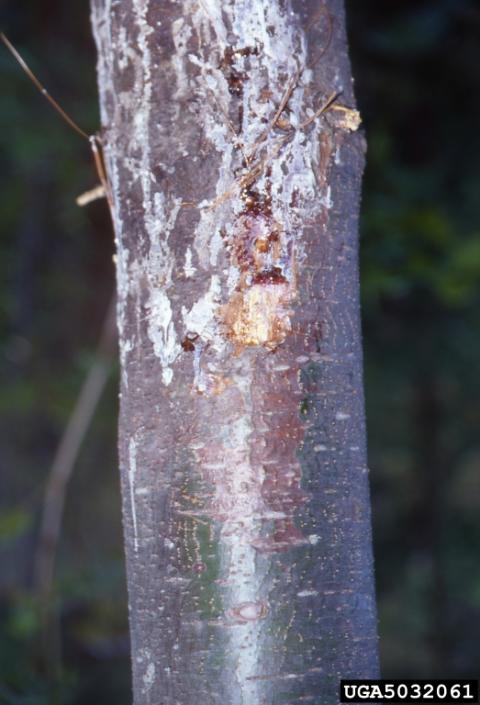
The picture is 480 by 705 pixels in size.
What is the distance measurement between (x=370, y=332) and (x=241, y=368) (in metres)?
4.64

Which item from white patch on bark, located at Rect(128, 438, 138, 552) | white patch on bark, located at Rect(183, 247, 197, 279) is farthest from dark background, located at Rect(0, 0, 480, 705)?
white patch on bark, located at Rect(183, 247, 197, 279)

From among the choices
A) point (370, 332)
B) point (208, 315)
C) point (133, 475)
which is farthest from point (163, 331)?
point (370, 332)

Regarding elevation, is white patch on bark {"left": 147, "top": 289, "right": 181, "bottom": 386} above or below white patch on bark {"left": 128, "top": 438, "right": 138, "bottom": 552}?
above

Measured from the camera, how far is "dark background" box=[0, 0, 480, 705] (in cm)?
409

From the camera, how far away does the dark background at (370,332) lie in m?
4.09

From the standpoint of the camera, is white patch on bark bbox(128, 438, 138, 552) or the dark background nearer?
white patch on bark bbox(128, 438, 138, 552)

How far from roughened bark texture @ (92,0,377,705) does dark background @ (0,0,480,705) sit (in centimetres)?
130

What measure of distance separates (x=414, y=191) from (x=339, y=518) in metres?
3.42

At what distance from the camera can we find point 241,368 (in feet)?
4.21

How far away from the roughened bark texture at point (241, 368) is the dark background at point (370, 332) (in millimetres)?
1301

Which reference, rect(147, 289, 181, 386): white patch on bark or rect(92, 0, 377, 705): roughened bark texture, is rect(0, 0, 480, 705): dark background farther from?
rect(147, 289, 181, 386): white patch on bark

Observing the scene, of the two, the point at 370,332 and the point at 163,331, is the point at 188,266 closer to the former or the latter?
the point at 163,331

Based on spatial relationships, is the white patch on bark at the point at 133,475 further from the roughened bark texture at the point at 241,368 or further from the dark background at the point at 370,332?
the dark background at the point at 370,332

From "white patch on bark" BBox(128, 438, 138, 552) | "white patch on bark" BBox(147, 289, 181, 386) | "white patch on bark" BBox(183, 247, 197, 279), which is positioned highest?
"white patch on bark" BBox(183, 247, 197, 279)
